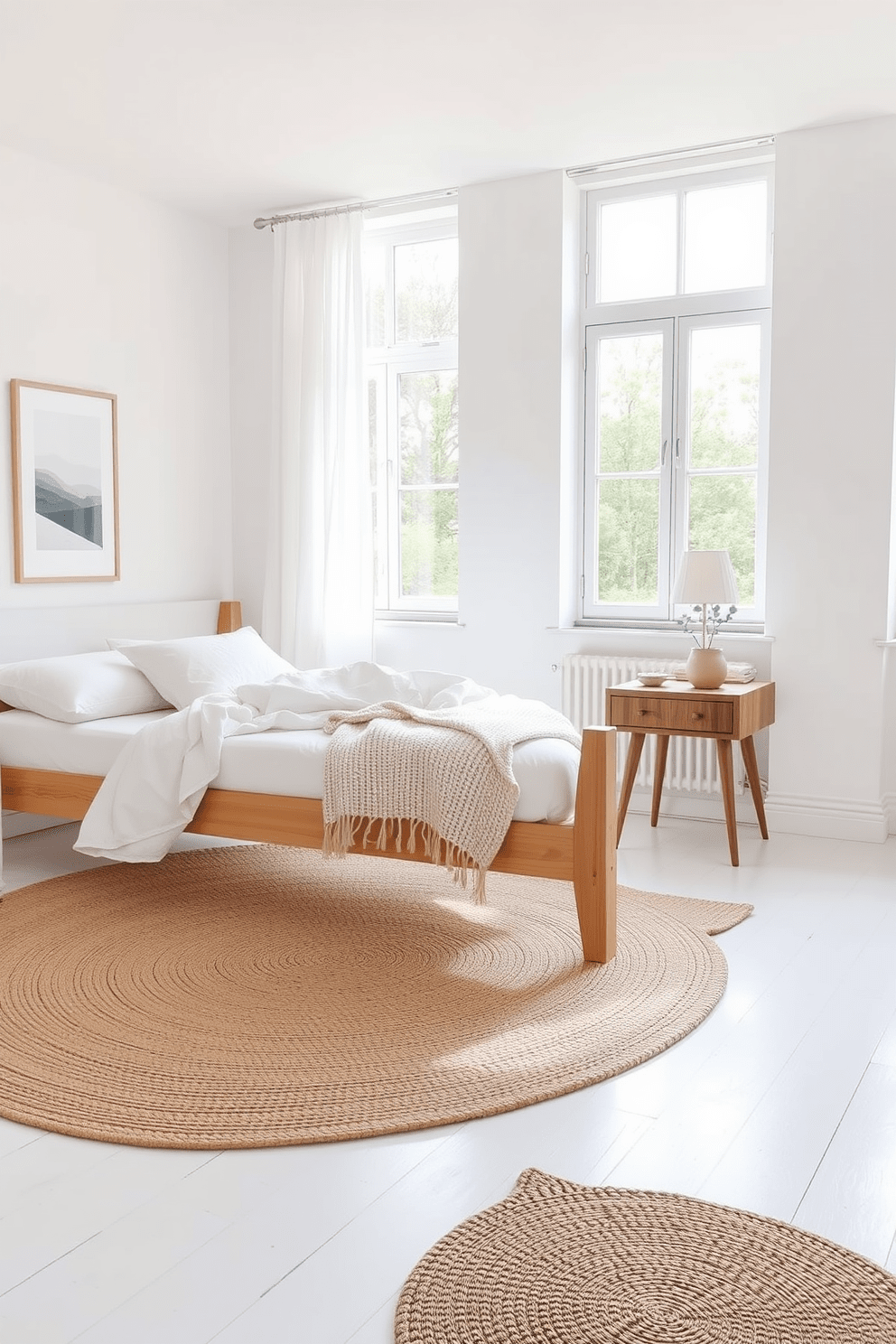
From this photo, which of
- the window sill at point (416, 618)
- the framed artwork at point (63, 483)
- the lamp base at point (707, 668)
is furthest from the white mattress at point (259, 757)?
the window sill at point (416, 618)

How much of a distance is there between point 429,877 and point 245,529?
7.90 feet

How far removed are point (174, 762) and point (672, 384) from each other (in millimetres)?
2627

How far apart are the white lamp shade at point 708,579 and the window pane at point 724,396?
0.79 meters

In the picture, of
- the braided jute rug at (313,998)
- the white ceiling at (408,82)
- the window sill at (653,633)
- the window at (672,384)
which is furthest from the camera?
the window at (672,384)

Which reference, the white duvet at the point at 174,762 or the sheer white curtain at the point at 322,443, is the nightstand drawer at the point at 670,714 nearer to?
the white duvet at the point at 174,762

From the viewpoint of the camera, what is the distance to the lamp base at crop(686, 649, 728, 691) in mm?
4109

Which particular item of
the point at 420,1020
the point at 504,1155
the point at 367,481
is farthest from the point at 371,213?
the point at 504,1155

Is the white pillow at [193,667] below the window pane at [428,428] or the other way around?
below

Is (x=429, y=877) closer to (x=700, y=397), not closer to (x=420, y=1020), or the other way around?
(x=420, y=1020)

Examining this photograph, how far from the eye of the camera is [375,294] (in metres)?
5.38

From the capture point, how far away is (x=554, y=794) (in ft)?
9.75

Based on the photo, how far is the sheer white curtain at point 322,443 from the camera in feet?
16.6

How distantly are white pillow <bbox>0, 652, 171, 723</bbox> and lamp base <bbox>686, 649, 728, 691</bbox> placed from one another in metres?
1.95

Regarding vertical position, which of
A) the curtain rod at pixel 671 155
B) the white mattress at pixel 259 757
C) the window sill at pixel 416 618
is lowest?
the white mattress at pixel 259 757
